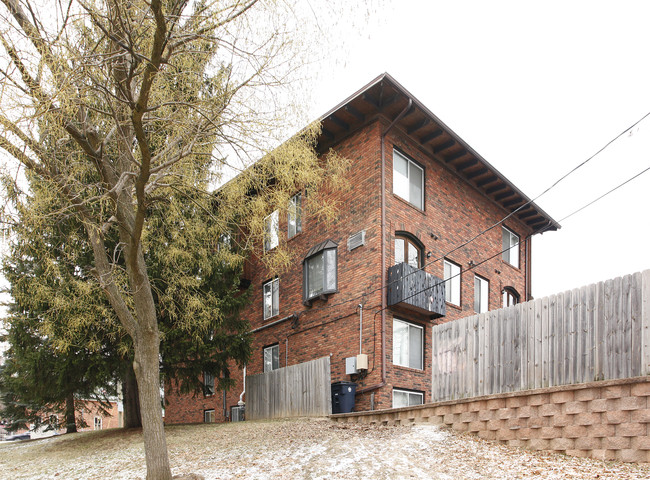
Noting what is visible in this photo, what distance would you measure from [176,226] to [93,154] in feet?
16.0

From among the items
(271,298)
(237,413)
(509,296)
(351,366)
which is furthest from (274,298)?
(509,296)

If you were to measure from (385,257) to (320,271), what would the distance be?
246cm

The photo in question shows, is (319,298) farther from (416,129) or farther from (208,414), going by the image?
(208,414)

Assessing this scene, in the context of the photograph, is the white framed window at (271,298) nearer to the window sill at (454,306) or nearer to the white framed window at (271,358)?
the white framed window at (271,358)

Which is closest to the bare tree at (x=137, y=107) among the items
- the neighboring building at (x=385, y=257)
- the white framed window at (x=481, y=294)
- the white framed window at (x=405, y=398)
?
the neighboring building at (x=385, y=257)

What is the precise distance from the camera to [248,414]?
56.1 feet

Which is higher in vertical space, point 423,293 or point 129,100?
point 129,100

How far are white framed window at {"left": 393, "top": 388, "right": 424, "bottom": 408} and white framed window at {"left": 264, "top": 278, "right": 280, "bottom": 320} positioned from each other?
521 cm

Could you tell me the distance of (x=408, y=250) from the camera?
50.4 ft

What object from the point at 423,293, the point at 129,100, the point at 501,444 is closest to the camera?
the point at 129,100

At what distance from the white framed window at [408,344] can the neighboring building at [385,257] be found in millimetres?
28

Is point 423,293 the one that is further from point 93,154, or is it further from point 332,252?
point 93,154

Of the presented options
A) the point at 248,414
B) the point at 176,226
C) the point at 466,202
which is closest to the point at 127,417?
the point at 248,414

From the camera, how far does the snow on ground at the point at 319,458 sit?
736cm
